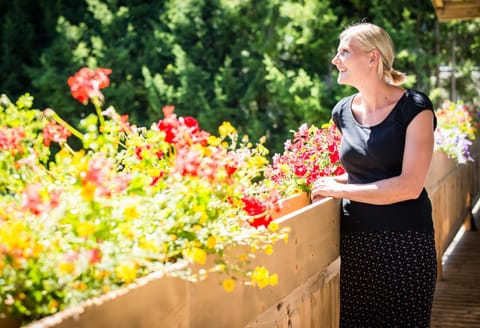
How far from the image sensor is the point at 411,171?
6.53 ft

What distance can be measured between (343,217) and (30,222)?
1.39m

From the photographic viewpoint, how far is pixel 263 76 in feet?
47.3

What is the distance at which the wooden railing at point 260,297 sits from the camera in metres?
1.18

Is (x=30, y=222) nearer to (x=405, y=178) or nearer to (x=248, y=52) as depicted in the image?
(x=405, y=178)

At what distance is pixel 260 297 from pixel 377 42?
0.91 m

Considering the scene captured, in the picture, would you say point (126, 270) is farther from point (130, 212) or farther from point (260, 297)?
point (260, 297)

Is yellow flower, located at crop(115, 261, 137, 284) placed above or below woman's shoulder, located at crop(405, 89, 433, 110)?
below

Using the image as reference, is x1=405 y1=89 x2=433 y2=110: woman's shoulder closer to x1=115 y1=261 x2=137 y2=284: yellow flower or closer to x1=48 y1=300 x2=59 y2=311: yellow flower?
x1=115 y1=261 x2=137 y2=284: yellow flower

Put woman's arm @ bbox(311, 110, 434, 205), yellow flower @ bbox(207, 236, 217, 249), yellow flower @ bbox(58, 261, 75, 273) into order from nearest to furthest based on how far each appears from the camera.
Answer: yellow flower @ bbox(58, 261, 75, 273)
yellow flower @ bbox(207, 236, 217, 249)
woman's arm @ bbox(311, 110, 434, 205)

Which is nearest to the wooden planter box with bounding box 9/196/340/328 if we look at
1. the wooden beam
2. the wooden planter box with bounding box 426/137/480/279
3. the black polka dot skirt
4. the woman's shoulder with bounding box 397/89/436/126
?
the black polka dot skirt

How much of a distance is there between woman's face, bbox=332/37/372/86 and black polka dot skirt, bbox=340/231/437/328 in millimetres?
514

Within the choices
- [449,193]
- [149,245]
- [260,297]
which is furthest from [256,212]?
[449,193]

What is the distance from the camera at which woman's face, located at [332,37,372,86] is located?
2.15 metres

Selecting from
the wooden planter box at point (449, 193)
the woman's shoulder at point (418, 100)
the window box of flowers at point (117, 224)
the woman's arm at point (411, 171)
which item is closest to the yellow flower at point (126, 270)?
the window box of flowers at point (117, 224)
